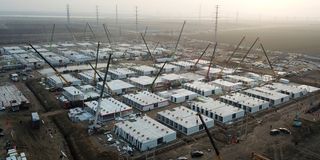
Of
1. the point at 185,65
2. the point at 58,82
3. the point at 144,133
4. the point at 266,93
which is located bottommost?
the point at 144,133

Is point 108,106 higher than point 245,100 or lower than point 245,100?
lower

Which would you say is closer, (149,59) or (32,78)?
(32,78)

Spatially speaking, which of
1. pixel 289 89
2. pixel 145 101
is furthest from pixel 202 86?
pixel 289 89

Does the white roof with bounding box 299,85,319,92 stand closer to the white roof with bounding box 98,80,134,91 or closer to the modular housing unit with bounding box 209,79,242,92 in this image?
the modular housing unit with bounding box 209,79,242,92

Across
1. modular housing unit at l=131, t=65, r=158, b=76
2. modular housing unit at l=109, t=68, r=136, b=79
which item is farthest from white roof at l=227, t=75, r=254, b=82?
modular housing unit at l=109, t=68, r=136, b=79

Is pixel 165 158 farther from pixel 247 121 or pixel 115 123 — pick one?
pixel 247 121

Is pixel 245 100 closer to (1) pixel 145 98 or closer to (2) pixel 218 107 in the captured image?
(2) pixel 218 107

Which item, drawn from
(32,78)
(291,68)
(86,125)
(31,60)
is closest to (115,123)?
(86,125)
